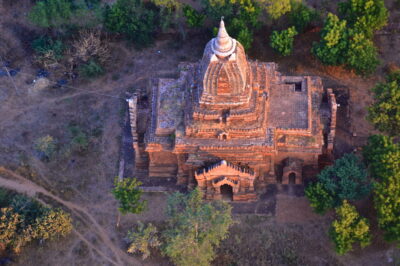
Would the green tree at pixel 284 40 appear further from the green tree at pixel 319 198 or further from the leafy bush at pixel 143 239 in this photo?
the leafy bush at pixel 143 239

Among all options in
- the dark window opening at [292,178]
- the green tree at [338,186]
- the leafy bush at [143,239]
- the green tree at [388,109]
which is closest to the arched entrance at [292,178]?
the dark window opening at [292,178]

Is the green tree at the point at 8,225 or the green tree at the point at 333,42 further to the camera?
the green tree at the point at 333,42

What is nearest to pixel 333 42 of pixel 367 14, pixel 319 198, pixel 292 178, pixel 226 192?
pixel 367 14

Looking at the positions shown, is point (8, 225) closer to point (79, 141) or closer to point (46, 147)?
point (46, 147)

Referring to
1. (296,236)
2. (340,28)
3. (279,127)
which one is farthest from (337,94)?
(296,236)

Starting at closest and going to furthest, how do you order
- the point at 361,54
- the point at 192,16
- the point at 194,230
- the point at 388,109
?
1. the point at 194,230
2. the point at 388,109
3. the point at 361,54
4. the point at 192,16

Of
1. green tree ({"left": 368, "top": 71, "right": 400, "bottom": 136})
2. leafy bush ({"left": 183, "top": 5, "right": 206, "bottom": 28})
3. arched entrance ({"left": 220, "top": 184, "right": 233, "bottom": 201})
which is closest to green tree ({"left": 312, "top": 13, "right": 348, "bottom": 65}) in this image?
green tree ({"left": 368, "top": 71, "right": 400, "bottom": 136})

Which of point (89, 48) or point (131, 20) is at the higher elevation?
point (131, 20)
